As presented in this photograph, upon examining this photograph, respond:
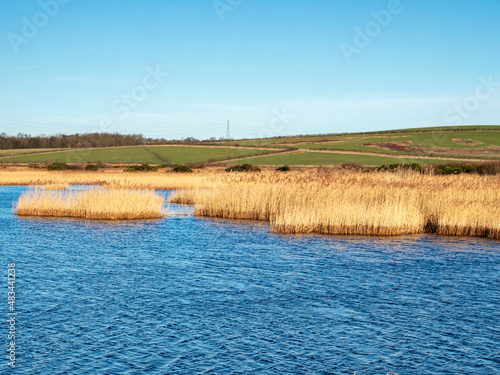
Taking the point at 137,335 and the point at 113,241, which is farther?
the point at 113,241

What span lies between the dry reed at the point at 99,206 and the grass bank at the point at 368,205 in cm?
259

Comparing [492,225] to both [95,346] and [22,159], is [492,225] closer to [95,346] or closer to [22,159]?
[95,346]

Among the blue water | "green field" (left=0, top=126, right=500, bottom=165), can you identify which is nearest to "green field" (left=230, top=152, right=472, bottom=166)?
"green field" (left=0, top=126, right=500, bottom=165)

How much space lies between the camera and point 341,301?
11.0 m

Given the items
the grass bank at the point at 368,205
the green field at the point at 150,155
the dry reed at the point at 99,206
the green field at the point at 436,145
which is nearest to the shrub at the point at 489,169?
the grass bank at the point at 368,205

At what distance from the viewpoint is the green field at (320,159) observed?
72.6 m

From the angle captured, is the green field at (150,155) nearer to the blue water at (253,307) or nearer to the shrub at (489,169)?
the shrub at (489,169)

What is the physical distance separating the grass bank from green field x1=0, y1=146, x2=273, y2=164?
54.9 meters

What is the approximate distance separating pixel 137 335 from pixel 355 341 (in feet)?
11.7

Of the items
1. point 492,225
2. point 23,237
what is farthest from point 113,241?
point 492,225

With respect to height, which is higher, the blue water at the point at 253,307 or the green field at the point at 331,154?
the green field at the point at 331,154

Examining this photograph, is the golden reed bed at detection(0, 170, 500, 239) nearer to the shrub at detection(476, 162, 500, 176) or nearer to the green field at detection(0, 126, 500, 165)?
the shrub at detection(476, 162, 500, 176)

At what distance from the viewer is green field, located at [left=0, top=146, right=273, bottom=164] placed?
82625mm

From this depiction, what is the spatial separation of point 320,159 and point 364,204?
5800 cm
